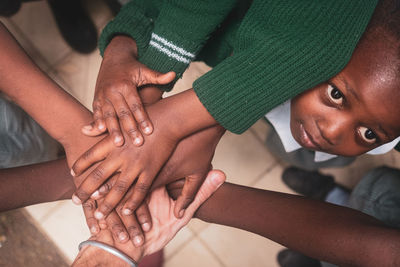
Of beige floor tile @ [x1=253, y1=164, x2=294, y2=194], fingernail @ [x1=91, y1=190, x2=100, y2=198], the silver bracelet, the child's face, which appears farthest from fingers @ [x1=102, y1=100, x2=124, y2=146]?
beige floor tile @ [x1=253, y1=164, x2=294, y2=194]

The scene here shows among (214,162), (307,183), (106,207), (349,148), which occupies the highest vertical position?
(349,148)

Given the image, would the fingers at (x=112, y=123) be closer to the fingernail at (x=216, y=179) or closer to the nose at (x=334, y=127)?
the fingernail at (x=216, y=179)

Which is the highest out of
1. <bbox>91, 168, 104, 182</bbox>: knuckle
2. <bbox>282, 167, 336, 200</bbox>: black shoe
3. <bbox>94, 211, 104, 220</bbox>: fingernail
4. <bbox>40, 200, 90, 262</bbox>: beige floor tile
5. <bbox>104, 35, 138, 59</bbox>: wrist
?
<bbox>104, 35, 138, 59</bbox>: wrist

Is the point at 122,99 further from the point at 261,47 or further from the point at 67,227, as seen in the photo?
the point at 67,227

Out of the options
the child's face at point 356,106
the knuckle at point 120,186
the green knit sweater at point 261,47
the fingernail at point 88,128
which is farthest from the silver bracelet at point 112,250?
the child's face at point 356,106

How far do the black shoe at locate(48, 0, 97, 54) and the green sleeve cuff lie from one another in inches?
23.1

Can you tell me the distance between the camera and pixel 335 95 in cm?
63

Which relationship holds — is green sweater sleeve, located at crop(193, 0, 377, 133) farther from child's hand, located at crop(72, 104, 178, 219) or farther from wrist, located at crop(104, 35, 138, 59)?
wrist, located at crop(104, 35, 138, 59)

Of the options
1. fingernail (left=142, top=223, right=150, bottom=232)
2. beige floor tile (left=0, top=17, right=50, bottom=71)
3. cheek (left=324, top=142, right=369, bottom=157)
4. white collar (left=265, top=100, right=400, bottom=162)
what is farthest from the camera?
beige floor tile (left=0, top=17, right=50, bottom=71)

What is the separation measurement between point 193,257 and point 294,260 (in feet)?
1.14

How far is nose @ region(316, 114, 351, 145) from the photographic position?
2.06ft

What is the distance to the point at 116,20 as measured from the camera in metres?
0.79

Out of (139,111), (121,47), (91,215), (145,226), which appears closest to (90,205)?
(91,215)

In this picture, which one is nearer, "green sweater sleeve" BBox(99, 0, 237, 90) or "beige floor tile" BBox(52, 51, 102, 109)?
"green sweater sleeve" BBox(99, 0, 237, 90)
